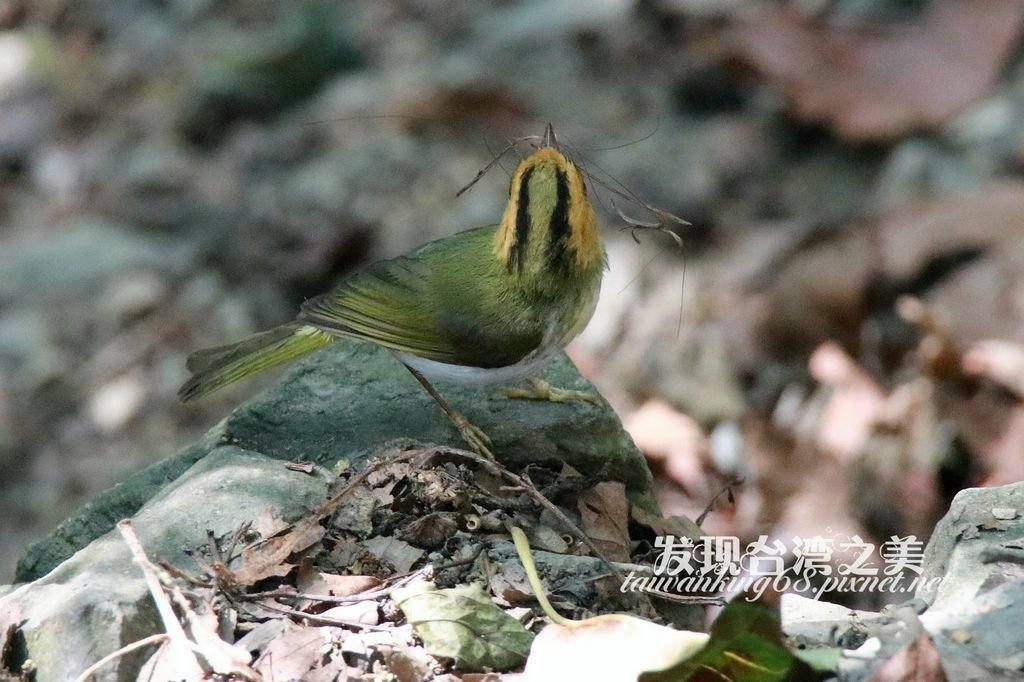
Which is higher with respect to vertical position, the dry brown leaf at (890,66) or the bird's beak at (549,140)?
the bird's beak at (549,140)

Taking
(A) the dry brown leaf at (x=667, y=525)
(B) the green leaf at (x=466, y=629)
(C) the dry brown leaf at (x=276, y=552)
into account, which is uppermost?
(C) the dry brown leaf at (x=276, y=552)

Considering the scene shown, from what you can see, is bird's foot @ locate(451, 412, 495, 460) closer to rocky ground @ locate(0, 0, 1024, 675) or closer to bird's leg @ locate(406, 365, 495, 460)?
bird's leg @ locate(406, 365, 495, 460)

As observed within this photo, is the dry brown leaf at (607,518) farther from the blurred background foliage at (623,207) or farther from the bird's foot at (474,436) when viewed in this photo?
the blurred background foliage at (623,207)

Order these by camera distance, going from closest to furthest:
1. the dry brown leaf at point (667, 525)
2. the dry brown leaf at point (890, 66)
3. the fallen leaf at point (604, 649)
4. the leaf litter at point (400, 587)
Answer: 1. the fallen leaf at point (604, 649)
2. the leaf litter at point (400, 587)
3. the dry brown leaf at point (667, 525)
4. the dry brown leaf at point (890, 66)

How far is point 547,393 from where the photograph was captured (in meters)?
4.05

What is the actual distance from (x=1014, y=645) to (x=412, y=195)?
536 cm

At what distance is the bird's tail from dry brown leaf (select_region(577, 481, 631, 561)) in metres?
1.13

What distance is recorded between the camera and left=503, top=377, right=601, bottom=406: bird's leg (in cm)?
400

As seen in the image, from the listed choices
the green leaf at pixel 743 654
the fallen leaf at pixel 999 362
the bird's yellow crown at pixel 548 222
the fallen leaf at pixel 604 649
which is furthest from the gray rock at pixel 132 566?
the fallen leaf at pixel 999 362

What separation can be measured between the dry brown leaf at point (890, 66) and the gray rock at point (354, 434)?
144 inches

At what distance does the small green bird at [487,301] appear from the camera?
3.74 meters

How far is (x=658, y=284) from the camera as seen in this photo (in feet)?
21.8

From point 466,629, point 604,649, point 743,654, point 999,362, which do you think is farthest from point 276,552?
point 999,362

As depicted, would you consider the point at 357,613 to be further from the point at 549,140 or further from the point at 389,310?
the point at 549,140
